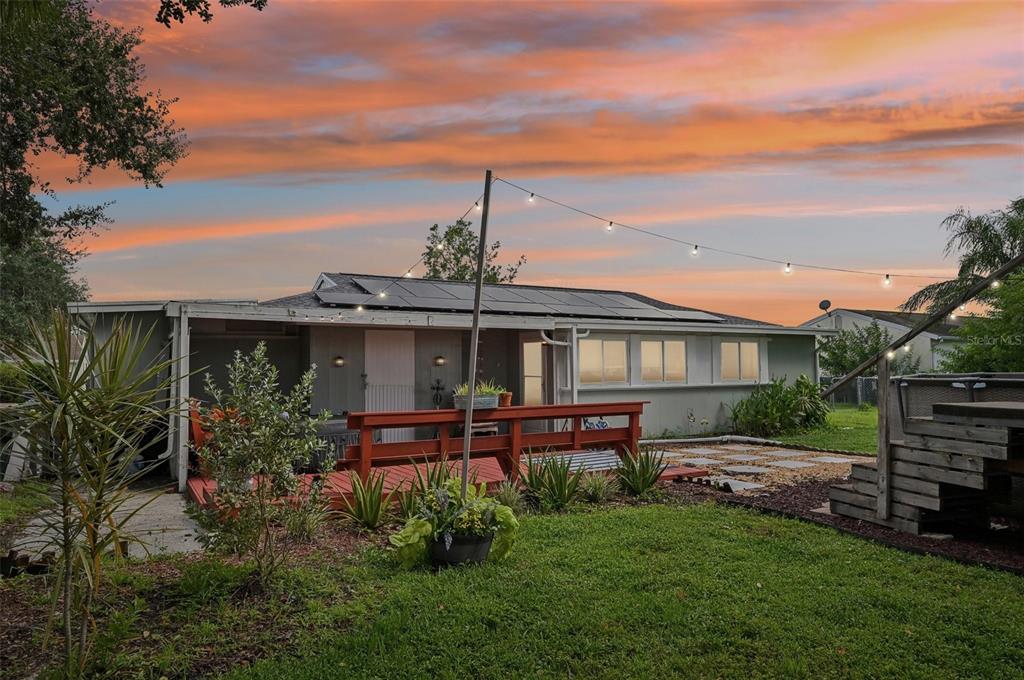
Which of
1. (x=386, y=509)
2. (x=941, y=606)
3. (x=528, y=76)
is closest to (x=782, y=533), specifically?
(x=941, y=606)

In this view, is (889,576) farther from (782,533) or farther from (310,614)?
(310,614)

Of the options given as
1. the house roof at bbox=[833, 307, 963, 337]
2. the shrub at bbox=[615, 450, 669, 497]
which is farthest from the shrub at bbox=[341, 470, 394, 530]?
the house roof at bbox=[833, 307, 963, 337]

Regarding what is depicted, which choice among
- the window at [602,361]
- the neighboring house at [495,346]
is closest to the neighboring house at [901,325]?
the neighboring house at [495,346]

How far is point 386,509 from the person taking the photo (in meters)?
6.30

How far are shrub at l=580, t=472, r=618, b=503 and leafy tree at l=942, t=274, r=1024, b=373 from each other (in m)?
9.59

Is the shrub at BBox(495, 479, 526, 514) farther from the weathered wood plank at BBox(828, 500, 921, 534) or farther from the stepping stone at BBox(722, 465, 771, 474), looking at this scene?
the stepping stone at BBox(722, 465, 771, 474)

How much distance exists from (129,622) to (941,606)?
4596 millimetres

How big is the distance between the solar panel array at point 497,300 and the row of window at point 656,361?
0.65 meters

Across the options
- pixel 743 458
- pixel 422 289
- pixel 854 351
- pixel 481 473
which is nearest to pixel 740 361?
pixel 743 458

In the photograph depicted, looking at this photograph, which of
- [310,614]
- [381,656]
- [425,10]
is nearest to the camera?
[381,656]

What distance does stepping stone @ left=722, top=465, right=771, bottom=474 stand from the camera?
9.79 m

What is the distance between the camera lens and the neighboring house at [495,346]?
11133mm

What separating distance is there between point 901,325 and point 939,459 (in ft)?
100

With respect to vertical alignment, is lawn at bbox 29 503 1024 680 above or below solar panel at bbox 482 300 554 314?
below
